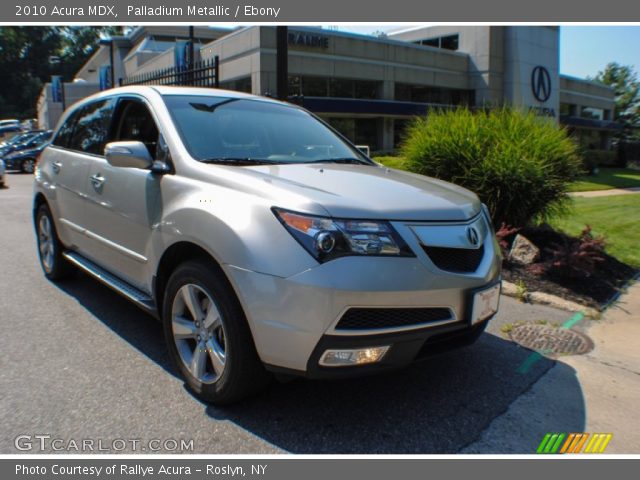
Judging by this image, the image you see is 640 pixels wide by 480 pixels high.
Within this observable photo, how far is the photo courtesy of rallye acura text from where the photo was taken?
101 inches

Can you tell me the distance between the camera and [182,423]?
293 centimetres

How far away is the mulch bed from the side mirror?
3985 millimetres

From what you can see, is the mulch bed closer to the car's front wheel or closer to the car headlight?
the car headlight

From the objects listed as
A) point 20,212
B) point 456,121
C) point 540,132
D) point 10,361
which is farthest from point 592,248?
point 20,212

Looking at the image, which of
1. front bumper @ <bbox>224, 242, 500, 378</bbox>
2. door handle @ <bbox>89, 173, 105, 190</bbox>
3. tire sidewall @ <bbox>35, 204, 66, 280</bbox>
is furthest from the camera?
tire sidewall @ <bbox>35, 204, 66, 280</bbox>

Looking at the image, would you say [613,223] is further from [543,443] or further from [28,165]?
[28,165]

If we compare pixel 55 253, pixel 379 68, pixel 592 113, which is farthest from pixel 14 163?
pixel 592 113

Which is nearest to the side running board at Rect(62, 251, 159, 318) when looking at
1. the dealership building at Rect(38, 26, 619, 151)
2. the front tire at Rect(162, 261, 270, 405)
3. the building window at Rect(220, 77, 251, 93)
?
the front tire at Rect(162, 261, 270, 405)

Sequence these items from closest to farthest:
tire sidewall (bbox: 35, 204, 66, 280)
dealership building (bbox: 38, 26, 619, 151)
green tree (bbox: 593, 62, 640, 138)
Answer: tire sidewall (bbox: 35, 204, 66, 280)
dealership building (bbox: 38, 26, 619, 151)
green tree (bbox: 593, 62, 640, 138)

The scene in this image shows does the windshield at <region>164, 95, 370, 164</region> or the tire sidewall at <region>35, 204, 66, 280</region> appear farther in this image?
the tire sidewall at <region>35, 204, 66, 280</region>

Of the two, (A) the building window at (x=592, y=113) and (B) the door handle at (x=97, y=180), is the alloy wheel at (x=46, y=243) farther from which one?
(A) the building window at (x=592, y=113)

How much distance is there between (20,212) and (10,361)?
27.5 feet

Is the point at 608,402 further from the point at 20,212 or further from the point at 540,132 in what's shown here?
the point at 20,212

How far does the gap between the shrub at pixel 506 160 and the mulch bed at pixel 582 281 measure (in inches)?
20.1
